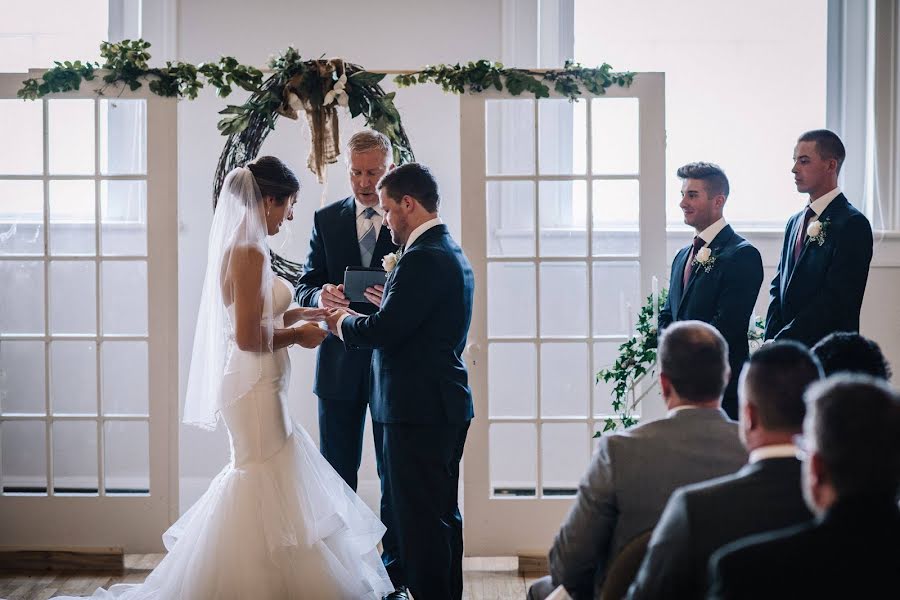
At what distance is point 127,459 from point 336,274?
1.40 meters

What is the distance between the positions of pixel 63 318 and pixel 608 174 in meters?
2.48

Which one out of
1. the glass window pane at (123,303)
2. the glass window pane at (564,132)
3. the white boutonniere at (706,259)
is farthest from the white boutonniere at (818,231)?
the glass window pane at (123,303)

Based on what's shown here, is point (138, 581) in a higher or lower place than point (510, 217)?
lower

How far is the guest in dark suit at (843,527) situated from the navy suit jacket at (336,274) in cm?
257

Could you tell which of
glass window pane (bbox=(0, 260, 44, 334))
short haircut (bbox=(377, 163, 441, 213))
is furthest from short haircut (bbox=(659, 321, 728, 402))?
glass window pane (bbox=(0, 260, 44, 334))

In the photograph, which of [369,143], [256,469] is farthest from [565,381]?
[256,469]

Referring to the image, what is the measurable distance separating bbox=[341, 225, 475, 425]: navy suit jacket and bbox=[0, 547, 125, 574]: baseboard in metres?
1.63

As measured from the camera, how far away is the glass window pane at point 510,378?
4.40 meters

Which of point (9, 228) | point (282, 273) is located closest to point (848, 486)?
point (282, 273)

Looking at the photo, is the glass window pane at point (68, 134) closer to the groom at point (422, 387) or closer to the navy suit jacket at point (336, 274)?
the navy suit jacket at point (336, 274)

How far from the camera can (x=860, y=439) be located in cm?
133

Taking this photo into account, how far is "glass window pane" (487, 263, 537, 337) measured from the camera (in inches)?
173

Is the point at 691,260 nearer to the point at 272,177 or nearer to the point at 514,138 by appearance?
the point at 514,138

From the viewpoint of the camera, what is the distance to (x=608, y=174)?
436 centimetres
